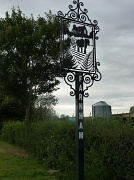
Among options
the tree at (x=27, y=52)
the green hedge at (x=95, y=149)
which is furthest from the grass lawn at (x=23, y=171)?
the tree at (x=27, y=52)

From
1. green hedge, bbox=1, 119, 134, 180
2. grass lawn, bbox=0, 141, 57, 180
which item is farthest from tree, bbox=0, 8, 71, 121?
grass lawn, bbox=0, 141, 57, 180

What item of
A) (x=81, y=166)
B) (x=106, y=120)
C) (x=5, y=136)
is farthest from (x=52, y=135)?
(x=5, y=136)

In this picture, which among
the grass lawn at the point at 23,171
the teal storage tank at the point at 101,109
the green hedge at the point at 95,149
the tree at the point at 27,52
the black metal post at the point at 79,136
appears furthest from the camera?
the tree at the point at 27,52

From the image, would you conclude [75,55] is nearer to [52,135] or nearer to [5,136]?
[52,135]

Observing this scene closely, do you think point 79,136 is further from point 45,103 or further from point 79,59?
point 45,103

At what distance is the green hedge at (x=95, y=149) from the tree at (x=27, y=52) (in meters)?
4.69

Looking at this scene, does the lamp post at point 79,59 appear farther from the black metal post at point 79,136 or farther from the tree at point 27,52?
the tree at point 27,52

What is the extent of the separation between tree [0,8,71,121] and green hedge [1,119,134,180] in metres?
4.69

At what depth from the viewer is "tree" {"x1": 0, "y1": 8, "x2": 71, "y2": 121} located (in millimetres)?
16375

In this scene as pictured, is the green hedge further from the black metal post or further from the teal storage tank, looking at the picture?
the black metal post

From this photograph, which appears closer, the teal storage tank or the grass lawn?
the grass lawn

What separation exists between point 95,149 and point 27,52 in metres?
9.35

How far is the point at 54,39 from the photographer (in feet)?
55.5

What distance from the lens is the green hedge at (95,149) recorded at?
7125mm
